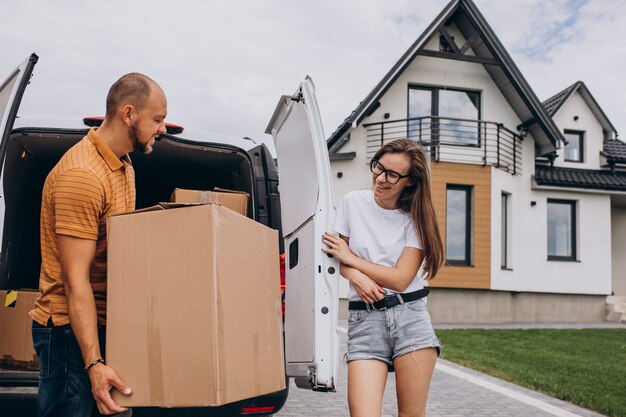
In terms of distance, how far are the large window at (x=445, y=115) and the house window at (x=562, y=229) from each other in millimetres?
3562

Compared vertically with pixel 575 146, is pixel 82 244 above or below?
below

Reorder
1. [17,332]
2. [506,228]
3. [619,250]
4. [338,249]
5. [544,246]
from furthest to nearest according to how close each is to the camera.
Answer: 1. [619,250]
2. [544,246]
3. [506,228]
4. [17,332]
5. [338,249]

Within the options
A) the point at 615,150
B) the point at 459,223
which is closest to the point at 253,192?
the point at 459,223

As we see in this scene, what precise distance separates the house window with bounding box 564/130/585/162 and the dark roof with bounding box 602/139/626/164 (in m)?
0.69

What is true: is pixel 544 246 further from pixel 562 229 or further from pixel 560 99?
pixel 560 99

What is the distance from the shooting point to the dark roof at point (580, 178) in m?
20.9

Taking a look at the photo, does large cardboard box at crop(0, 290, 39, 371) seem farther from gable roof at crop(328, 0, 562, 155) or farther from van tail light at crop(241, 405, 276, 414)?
gable roof at crop(328, 0, 562, 155)

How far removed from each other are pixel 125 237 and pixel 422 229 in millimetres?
1347

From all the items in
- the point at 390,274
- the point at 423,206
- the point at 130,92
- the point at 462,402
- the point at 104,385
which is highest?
the point at 130,92

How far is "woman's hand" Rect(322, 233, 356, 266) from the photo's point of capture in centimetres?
330

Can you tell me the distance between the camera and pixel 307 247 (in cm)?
351

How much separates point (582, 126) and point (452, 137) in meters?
5.29

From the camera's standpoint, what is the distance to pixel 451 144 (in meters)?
19.5

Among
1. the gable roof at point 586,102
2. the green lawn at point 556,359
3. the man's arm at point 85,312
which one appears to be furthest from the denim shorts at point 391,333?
the gable roof at point 586,102
